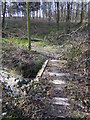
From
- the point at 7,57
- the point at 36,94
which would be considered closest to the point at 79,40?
the point at 7,57

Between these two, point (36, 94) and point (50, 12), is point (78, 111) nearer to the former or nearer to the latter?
point (36, 94)

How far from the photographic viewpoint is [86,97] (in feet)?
10.0

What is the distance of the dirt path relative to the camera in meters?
2.60

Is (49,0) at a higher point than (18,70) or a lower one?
higher

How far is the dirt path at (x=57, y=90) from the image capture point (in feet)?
8.52

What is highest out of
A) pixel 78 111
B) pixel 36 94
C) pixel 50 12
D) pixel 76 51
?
pixel 50 12

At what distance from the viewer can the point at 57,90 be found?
3.34m

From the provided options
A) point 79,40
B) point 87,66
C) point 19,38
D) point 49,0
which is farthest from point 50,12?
point 87,66

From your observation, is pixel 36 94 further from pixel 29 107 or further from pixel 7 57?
pixel 7 57

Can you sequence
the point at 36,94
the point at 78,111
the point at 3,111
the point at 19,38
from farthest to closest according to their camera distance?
1. the point at 19,38
2. the point at 36,94
3. the point at 78,111
4. the point at 3,111

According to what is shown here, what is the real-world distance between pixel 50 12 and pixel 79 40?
9.57 metres

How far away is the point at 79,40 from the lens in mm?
5449

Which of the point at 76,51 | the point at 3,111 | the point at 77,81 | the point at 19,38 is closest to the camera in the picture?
the point at 3,111

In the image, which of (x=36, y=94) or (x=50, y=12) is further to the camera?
(x=50, y=12)
